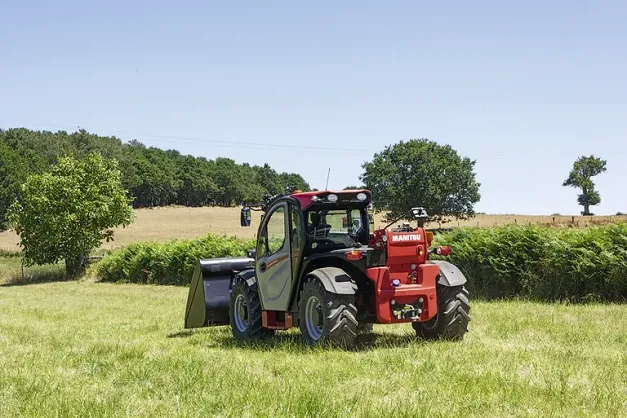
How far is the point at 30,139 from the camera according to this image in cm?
11169

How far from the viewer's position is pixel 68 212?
145 feet

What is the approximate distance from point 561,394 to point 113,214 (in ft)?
138

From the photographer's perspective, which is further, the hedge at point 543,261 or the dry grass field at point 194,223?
the dry grass field at point 194,223

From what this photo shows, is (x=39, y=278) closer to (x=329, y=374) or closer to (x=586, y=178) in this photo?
(x=329, y=374)

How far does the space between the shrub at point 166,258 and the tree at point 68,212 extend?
382 cm

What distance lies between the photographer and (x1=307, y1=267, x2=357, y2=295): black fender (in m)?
9.58

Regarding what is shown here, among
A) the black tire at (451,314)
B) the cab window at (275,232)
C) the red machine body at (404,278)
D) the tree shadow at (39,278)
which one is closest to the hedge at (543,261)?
the black tire at (451,314)

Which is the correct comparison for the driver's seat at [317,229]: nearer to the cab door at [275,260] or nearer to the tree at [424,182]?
the cab door at [275,260]

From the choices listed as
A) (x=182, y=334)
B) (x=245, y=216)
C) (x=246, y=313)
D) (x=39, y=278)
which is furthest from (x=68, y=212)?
(x=245, y=216)

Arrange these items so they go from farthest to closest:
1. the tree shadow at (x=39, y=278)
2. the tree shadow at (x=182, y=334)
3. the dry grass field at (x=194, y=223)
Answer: the dry grass field at (x=194, y=223)
the tree shadow at (x=39, y=278)
the tree shadow at (x=182, y=334)

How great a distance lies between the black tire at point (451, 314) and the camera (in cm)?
1027

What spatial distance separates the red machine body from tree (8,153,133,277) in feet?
121

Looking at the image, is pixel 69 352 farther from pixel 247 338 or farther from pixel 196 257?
pixel 196 257

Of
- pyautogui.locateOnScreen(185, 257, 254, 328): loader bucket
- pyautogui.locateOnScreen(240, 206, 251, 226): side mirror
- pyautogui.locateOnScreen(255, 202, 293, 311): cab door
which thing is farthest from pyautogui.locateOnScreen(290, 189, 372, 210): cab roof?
pyautogui.locateOnScreen(185, 257, 254, 328): loader bucket
